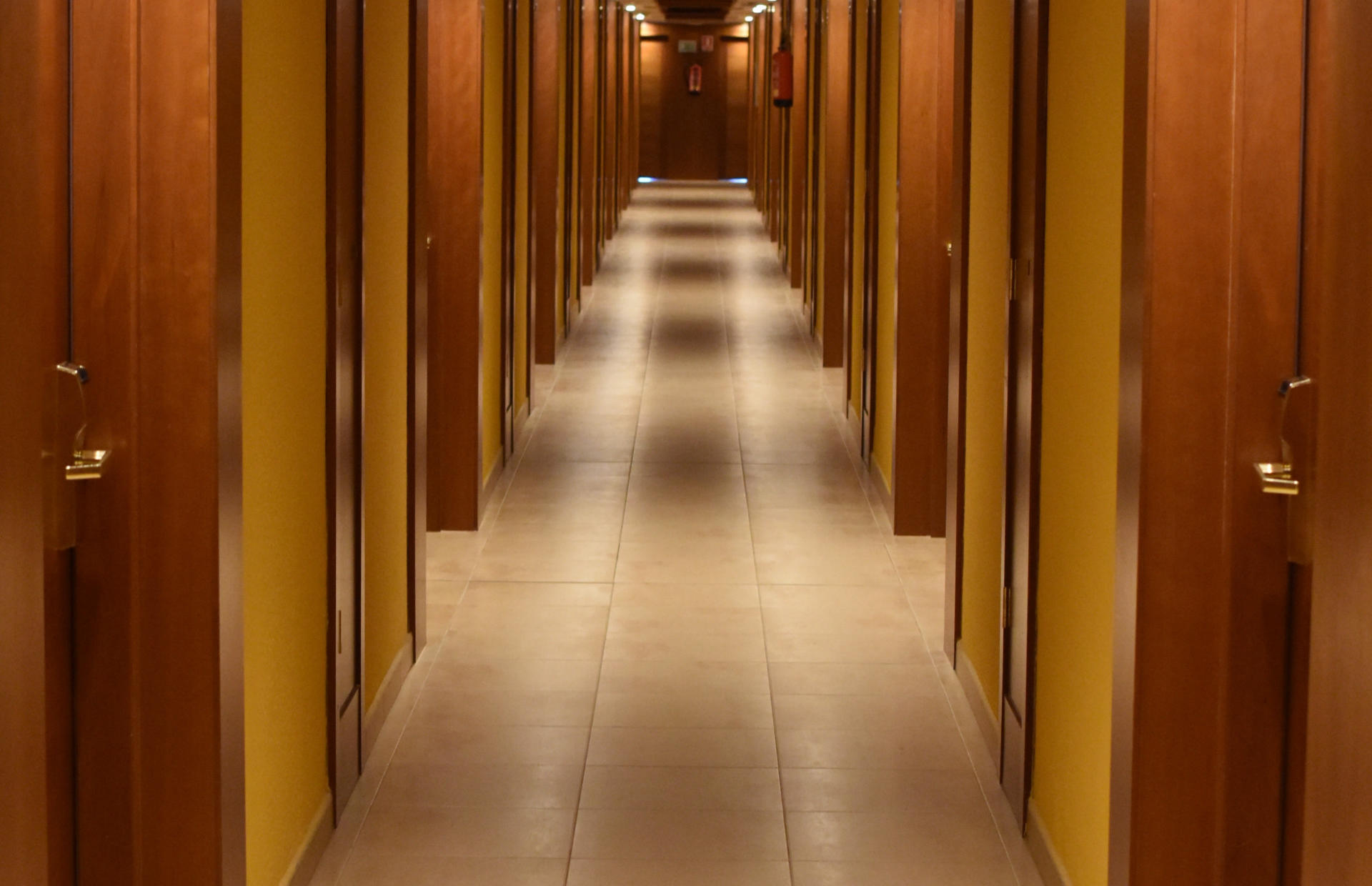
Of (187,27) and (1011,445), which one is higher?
(187,27)

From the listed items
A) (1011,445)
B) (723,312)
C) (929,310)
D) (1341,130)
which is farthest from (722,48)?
(1341,130)

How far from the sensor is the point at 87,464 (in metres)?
2.68

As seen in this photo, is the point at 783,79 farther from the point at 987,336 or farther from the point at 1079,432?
the point at 1079,432

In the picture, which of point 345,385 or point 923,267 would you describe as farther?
point 923,267

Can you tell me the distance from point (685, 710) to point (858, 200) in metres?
4.22

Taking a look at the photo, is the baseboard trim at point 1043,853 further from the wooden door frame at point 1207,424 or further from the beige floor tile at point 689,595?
the beige floor tile at point 689,595

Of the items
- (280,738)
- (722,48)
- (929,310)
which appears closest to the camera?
(280,738)

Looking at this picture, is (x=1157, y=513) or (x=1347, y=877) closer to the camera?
(x=1347, y=877)

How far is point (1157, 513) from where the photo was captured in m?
2.72

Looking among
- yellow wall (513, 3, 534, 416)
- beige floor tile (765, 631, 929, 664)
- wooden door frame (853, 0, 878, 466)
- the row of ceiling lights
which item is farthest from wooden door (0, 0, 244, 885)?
the row of ceiling lights

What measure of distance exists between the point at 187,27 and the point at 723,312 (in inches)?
439

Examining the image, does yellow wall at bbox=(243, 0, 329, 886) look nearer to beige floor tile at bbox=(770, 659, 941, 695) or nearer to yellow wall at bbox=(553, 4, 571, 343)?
Answer: beige floor tile at bbox=(770, 659, 941, 695)

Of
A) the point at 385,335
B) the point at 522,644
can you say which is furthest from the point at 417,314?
the point at 522,644

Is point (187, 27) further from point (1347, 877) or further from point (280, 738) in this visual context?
point (1347, 877)
